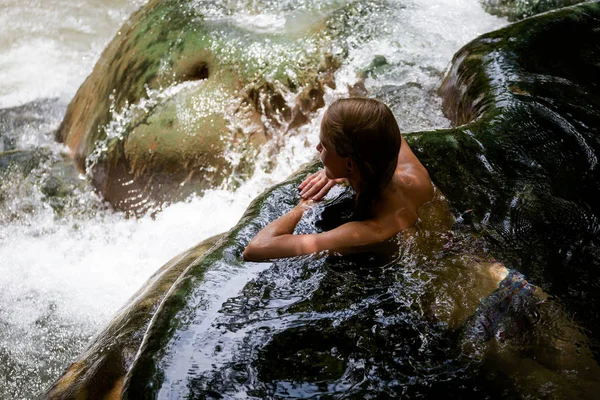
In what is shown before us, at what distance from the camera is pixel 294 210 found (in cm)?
327

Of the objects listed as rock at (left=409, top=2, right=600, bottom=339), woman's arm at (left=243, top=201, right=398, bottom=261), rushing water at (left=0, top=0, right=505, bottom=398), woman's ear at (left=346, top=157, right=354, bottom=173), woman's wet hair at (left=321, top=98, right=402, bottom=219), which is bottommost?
rushing water at (left=0, top=0, right=505, bottom=398)

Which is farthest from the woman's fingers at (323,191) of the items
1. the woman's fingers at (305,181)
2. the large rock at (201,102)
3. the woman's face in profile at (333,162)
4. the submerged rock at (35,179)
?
the submerged rock at (35,179)

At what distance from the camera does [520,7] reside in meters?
6.80

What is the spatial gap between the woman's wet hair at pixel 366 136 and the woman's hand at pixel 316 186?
0.37 m

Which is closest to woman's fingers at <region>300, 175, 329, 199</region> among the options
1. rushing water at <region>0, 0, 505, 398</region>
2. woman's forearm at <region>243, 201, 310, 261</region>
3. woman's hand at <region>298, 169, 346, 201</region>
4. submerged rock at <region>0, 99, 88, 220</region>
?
woman's hand at <region>298, 169, 346, 201</region>

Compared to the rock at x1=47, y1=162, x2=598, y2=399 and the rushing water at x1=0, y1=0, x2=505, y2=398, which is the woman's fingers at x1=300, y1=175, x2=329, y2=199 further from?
the rushing water at x1=0, y1=0, x2=505, y2=398

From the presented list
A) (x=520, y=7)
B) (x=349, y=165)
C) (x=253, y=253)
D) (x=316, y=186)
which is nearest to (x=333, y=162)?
(x=349, y=165)

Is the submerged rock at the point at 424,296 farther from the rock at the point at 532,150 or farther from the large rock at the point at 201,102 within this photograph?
the large rock at the point at 201,102

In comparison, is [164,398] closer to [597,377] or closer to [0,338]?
[597,377]

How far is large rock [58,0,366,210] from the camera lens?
5.45 m

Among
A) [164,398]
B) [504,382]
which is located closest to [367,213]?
[504,382]

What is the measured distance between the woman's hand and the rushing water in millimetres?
1695

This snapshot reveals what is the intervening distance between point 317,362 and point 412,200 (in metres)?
1.11

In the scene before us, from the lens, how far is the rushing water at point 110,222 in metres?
4.46
